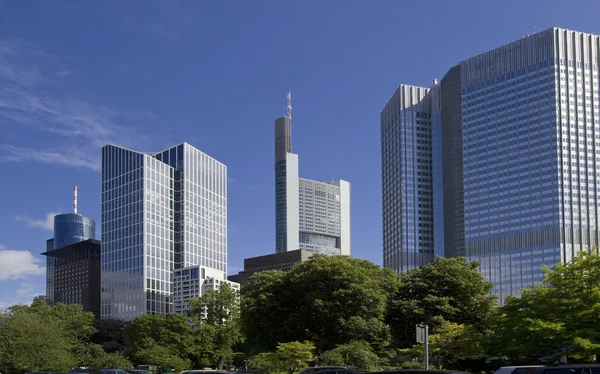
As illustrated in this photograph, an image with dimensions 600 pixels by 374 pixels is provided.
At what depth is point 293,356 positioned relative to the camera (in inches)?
2173

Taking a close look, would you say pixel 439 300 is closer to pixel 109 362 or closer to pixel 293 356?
pixel 293 356

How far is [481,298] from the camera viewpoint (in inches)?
2425

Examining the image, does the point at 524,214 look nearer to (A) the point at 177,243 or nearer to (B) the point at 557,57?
(B) the point at 557,57

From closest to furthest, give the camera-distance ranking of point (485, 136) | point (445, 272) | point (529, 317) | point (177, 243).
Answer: point (529, 317) → point (445, 272) → point (485, 136) → point (177, 243)

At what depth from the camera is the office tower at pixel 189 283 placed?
18362 centimetres

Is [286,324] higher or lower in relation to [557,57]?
lower

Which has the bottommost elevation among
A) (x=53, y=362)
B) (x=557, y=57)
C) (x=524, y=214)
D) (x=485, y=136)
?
(x=53, y=362)

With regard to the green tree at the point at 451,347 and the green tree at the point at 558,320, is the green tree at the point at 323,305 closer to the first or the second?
the green tree at the point at 451,347

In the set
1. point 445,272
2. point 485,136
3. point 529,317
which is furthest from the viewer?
point 485,136

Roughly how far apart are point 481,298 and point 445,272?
13.0 ft

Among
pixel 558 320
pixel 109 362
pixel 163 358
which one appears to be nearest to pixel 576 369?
pixel 558 320

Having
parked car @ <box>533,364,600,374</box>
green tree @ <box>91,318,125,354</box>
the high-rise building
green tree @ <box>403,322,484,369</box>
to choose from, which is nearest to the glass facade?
the high-rise building

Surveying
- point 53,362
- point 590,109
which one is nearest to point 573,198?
point 590,109

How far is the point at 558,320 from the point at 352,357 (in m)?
18.9
